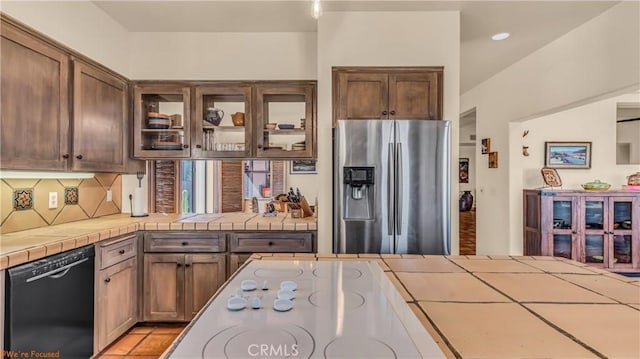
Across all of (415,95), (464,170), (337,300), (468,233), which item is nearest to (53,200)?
(337,300)

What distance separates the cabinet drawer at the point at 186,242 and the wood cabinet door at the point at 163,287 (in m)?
0.06

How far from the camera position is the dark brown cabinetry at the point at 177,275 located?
248cm

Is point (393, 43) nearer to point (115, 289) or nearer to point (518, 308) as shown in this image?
point (518, 308)

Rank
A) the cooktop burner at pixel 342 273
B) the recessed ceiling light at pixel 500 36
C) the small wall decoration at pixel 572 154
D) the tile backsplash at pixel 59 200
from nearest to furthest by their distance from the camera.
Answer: the cooktop burner at pixel 342 273 → the tile backsplash at pixel 59 200 → the recessed ceiling light at pixel 500 36 → the small wall decoration at pixel 572 154

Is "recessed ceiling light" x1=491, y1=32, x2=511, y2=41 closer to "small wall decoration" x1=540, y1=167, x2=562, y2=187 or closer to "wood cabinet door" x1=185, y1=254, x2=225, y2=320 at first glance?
"small wall decoration" x1=540, y1=167, x2=562, y2=187

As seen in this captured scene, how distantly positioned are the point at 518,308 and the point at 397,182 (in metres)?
1.53

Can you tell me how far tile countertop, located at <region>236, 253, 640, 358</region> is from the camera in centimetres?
63

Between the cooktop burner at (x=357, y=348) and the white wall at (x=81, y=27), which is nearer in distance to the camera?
the cooktop burner at (x=357, y=348)

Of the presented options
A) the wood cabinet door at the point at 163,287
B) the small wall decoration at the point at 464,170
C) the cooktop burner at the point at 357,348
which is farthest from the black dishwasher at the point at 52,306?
the small wall decoration at the point at 464,170

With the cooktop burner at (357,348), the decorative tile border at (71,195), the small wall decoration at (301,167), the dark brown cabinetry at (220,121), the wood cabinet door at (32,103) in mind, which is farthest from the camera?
the small wall decoration at (301,167)

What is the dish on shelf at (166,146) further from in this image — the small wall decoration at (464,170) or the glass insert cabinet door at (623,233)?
the small wall decoration at (464,170)

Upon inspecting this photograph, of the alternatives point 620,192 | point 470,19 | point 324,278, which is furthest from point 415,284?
point 620,192

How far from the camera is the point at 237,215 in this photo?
9.81 feet

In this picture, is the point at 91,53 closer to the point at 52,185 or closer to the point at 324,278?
the point at 52,185
